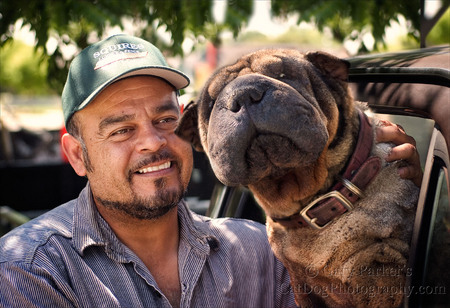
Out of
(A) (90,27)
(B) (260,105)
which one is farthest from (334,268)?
(A) (90,27)

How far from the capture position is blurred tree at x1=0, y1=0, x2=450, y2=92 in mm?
4562

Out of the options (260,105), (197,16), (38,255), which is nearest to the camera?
(260,105)

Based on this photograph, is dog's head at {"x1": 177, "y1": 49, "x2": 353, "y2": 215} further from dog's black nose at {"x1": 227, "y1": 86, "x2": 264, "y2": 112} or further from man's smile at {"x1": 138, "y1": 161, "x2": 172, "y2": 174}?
man's smile at {"x1": 138, "y1": 161, "x2": 172, "y2": 174}

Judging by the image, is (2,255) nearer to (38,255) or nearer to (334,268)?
(38,255)

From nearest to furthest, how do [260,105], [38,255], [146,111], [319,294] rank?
[260,105] → [38,255] → [319,294] → [146,111]

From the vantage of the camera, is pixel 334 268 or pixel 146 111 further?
pixel 146 111

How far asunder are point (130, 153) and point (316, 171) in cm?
98

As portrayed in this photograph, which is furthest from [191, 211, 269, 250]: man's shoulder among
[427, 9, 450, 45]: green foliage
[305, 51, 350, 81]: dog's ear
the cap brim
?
[427, 9, 450, 45]: green foliage

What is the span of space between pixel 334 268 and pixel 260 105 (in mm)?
852

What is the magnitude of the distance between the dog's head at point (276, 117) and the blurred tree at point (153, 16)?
2.27 m

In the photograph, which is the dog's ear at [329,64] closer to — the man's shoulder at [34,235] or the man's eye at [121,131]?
the man's eye at [121,131]

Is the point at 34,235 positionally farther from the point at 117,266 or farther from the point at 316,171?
the point at 316,171

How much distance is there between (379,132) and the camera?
8.23ft

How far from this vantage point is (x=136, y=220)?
2764mm
